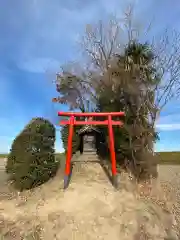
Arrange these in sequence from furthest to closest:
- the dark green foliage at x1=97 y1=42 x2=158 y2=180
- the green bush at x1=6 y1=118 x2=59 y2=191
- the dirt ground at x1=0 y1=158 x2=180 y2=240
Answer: the dark green foliage at x1=97 y1=42 x2=158 y2=180 → the green bush at x1=6 y1=118 x2=59 y2=191 → the dirt ground at x1=0 y1=158 x2=180 y2=240

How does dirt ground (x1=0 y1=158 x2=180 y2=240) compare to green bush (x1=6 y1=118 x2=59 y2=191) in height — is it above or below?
below

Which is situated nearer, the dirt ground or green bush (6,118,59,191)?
the dirt ground

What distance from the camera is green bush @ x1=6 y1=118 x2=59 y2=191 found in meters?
10.9

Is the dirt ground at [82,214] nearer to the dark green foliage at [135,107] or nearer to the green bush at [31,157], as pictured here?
the green bush at [31,157]

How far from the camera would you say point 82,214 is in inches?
366

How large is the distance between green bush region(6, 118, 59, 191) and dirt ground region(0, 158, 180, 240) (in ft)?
1.49

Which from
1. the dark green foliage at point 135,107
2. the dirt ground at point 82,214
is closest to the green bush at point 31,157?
the dirt ground at point 82,214

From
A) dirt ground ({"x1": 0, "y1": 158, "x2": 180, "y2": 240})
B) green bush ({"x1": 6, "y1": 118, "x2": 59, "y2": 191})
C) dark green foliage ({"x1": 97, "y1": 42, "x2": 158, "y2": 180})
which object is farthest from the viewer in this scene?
Result: dark green foliage ({"x1": 97, "y1": 42, "x2": 158, "y2": 180})

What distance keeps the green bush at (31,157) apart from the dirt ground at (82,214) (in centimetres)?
45

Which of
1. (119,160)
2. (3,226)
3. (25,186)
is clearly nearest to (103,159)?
(119,160)

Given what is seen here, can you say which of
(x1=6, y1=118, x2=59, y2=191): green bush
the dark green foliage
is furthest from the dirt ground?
the dark green foliage

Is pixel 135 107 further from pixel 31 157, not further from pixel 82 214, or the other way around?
pixel 82 214

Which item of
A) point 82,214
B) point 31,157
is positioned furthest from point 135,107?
point 82,214

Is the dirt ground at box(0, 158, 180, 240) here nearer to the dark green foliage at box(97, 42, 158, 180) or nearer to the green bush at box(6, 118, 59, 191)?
the green bush at box(6, 118, 59, 191)
